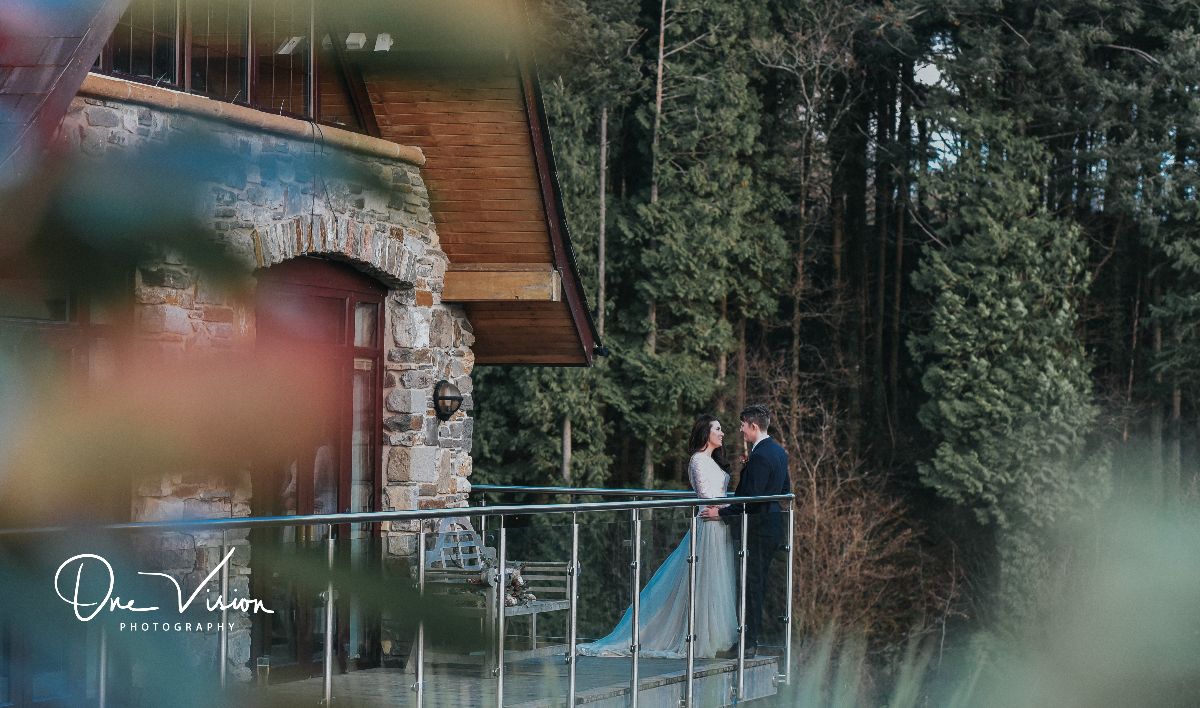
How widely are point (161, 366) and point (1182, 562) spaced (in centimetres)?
2310

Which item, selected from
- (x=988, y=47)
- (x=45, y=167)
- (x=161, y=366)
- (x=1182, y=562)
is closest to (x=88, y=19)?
(x=45, y=167)

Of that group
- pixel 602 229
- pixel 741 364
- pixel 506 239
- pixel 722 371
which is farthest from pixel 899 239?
pixel 506 239

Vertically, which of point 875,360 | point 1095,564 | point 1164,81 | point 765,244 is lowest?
point 1095,564

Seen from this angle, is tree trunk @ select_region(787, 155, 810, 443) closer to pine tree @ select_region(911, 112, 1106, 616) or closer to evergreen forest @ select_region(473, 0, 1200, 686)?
evergreen forest @ select_region(473, 0, 1200, 686)

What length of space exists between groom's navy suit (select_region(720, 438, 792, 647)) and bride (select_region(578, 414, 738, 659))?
14cm

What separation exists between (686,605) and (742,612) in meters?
0.51

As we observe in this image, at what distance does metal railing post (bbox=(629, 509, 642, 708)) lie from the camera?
26.1 ft

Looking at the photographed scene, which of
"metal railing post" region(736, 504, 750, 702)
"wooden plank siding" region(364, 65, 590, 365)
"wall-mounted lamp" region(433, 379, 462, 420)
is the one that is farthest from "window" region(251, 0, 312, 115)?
"wall-mounted lamp" region(433, 379, 462, 420)

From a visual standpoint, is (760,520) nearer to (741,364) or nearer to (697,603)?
(697,603)

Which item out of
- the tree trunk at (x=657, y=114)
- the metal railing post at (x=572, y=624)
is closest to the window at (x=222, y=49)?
the metal railing post at (x=572, y=624)

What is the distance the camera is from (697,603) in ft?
28.2

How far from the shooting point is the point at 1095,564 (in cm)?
2270

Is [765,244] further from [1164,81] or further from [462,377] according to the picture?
[462,377]

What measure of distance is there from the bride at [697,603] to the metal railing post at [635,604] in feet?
0.08
